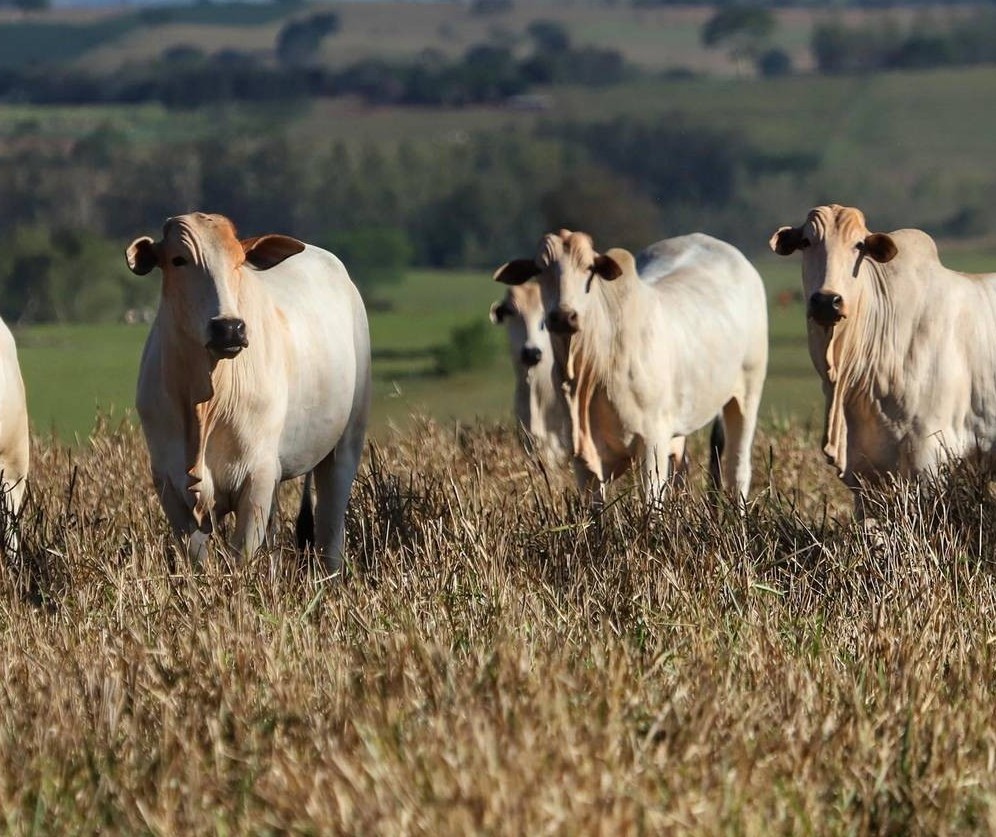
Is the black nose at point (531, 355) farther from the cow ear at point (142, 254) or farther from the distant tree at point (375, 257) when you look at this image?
the distant tree at point (375, 257)

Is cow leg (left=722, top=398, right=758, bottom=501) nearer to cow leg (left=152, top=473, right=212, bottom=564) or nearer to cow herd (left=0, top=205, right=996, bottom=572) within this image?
cow herd (left=0, top=205, right=996, bottom=572)

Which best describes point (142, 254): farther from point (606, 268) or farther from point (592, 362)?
point (592, 362)

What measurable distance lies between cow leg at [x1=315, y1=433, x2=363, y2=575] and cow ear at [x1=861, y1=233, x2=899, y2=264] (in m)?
2.05

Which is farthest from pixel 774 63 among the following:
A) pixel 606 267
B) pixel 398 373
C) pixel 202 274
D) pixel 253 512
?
pixel 202 274

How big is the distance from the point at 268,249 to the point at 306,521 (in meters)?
1.31

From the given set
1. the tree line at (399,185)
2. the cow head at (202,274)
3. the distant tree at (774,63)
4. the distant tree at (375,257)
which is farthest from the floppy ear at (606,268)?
the distant tree at (774,63)

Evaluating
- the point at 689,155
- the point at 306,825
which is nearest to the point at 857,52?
the point at 689,155

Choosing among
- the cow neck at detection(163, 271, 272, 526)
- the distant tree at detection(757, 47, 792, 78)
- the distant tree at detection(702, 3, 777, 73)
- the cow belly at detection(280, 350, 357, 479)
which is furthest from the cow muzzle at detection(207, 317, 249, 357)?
the distant tree at detection(702, 3, 777, 73)

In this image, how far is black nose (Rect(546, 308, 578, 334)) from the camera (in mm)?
8789

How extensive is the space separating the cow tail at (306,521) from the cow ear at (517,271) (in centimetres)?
150

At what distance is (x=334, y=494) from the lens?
26.6 feet

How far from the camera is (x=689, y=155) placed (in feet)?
229

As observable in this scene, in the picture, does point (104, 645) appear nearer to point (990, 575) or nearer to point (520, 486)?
point (990, 575)

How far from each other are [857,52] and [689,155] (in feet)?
116
